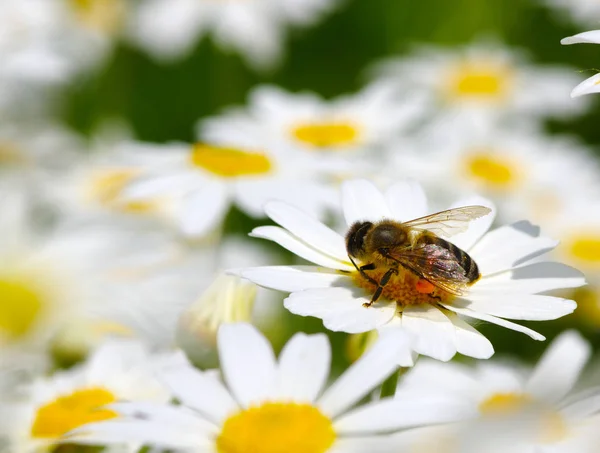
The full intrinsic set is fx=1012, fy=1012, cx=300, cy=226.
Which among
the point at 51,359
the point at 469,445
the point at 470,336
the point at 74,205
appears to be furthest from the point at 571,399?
the point at 74,205

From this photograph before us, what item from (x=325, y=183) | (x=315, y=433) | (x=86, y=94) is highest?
(x=315, y=433)

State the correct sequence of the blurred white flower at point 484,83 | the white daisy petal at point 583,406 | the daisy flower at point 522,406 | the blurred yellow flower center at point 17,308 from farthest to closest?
the blurred white flower at point 484,83 → the blurred yellow flower center at point 17,308 → the white daisy petal at point 583,406 → the daisy flower at point 522,406

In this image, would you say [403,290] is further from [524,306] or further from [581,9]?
[581,9]

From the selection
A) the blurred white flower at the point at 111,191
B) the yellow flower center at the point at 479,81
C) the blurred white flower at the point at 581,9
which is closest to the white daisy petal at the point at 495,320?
the blurred white flower at the point at 111,191

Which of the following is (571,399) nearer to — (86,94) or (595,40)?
(595,40)

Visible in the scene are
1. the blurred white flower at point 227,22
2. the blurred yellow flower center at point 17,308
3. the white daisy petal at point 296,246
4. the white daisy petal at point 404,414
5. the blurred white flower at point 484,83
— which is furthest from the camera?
the blurred white flower at point 227,22

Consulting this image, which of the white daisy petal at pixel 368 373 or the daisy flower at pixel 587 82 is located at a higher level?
the daisy flower at pixel 587 82

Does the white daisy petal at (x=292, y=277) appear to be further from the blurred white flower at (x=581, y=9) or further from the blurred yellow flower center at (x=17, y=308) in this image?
the blurred white flower at (x=581, y=9)
